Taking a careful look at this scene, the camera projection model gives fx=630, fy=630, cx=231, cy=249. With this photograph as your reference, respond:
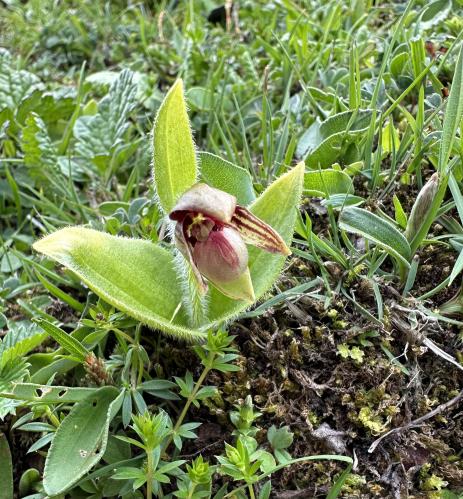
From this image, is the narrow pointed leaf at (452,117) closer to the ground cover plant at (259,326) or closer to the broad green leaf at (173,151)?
the ground cover plant at (259,326)

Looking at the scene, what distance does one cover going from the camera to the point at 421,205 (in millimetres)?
1766

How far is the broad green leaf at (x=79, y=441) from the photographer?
155 centimetres

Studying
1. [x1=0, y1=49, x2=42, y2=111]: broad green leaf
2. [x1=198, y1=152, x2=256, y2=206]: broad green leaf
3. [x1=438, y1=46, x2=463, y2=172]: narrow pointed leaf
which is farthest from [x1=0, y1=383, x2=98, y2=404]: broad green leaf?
[x1=0, y1=49, x2=42, y2=111]: broad green leaf

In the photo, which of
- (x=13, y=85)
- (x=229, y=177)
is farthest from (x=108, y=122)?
(x=229, y=177)

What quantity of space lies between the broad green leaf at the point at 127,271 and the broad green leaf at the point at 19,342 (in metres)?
0.32

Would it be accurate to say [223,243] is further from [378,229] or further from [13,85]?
[13,85]

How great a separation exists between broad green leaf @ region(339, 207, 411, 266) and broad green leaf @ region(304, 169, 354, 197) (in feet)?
0.53

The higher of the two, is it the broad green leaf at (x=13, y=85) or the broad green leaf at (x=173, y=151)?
the broad green leaf at (x=173, y=151)

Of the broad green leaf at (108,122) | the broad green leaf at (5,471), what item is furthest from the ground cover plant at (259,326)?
the broad green leaf at (108,122)

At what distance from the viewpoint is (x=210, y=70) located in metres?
3.01

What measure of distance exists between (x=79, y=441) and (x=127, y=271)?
1.52 feet

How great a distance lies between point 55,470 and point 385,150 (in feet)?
4.84

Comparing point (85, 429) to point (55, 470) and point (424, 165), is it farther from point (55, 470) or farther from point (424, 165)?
point (424, 165)

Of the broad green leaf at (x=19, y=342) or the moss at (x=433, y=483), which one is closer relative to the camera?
the moss at (x=433, y=483)
